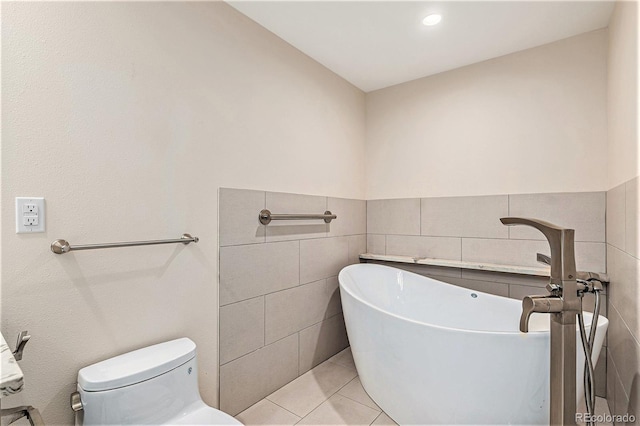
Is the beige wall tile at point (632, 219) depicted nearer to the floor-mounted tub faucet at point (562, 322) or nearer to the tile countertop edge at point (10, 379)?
the floor-mounted tub faucet at point (562, 322)

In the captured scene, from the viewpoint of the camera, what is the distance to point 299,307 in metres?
2.39

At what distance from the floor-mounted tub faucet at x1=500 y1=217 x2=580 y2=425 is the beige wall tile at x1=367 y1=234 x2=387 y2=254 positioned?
1747mm

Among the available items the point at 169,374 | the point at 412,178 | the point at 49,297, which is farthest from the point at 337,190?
the point at 49,297

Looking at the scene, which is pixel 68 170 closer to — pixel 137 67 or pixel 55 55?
pixel 55 55

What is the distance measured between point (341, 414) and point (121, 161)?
1.82 metres

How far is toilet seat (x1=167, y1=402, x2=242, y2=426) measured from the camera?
1.35 meters

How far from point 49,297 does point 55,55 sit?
0.93 m

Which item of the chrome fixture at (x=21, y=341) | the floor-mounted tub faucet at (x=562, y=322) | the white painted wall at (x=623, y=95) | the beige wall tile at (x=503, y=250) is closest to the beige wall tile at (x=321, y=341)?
the beige wall tile at (x=503, y=250)

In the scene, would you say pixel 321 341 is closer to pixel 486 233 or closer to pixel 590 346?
pixel 486 233

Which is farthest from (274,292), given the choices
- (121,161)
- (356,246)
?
(121,161)

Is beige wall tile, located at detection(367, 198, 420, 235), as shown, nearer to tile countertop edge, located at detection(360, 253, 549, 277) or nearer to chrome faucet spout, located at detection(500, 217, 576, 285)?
tile countertop edge, located at detection(360, 253, 549, 277)

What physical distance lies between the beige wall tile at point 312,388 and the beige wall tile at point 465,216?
4.41 ft

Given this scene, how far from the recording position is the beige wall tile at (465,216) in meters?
2.48

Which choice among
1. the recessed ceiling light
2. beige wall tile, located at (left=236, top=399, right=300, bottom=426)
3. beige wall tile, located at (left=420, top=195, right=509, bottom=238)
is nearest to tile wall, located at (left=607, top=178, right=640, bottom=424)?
beige wall tile, located at (left=420, top=195, right=509, bottom=238)
